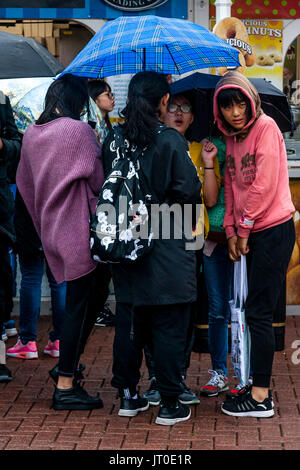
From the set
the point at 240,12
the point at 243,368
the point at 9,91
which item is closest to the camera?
the point at 243,368

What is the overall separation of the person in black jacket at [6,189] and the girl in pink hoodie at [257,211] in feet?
4.55

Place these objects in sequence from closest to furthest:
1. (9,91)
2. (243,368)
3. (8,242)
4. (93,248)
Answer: (93,248) → (243,368) → (8,242) → (9,91)

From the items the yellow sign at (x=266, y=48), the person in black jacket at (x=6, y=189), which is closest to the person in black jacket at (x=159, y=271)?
the person in black jacket at (x=6, y=189)

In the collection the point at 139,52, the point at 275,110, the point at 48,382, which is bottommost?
the point at 48,382

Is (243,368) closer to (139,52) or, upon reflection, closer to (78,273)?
(78,273)

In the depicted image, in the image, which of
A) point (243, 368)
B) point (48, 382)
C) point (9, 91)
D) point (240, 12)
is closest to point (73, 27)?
point (240, 12)

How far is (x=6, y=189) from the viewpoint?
5637 millimetres

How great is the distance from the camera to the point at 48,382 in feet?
18.8

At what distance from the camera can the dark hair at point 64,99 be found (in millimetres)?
4984

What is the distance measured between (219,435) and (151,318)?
720mm

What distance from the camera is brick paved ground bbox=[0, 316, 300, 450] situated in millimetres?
4535

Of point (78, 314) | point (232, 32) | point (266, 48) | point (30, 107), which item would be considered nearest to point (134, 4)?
point (266, 48)

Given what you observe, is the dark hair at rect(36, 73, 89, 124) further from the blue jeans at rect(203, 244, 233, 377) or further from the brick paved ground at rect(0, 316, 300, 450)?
the brick paved ground at rect(0, 316, 300, 450)

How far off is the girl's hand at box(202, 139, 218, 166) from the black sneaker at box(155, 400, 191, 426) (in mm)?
1404
